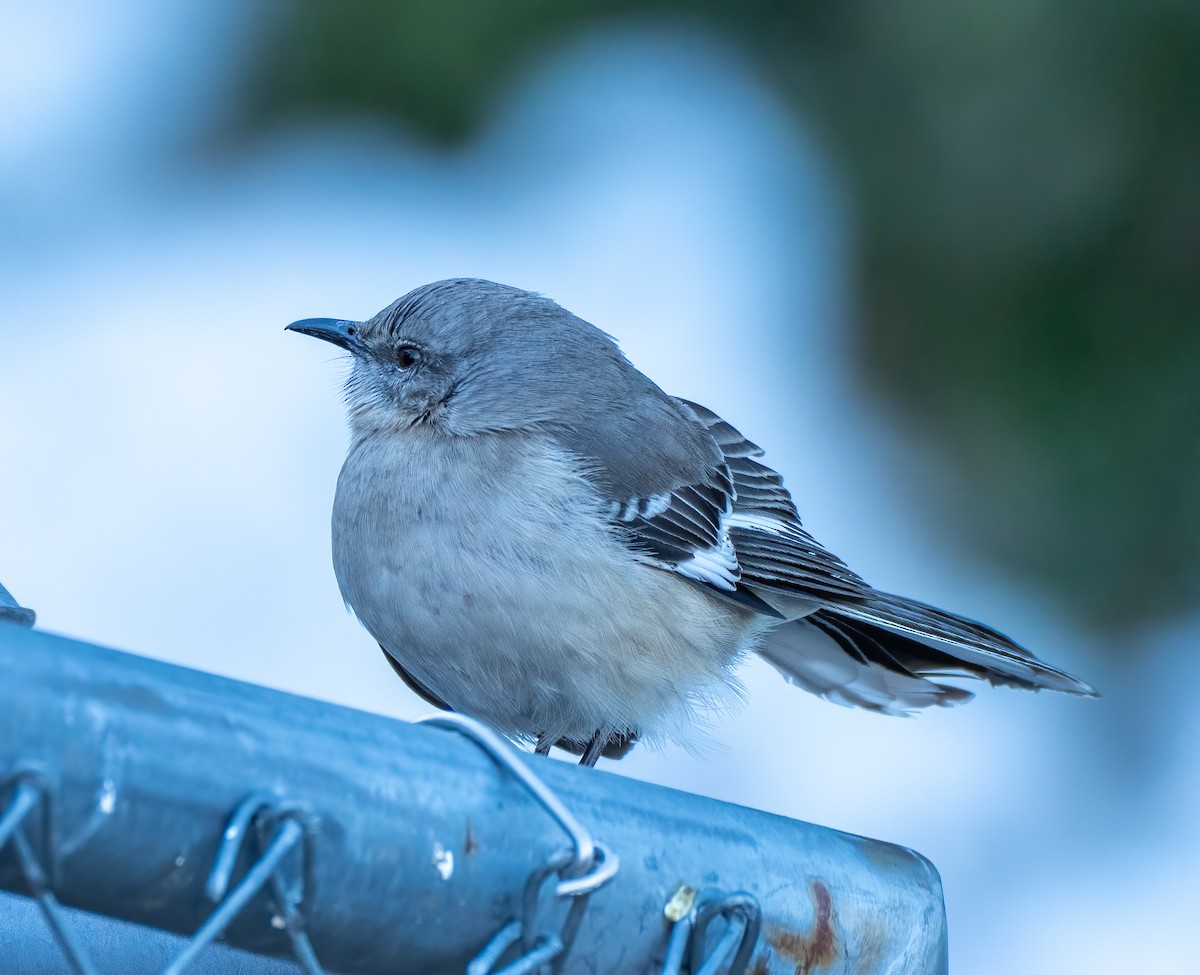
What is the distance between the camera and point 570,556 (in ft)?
9.60

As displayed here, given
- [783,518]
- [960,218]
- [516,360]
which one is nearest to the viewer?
[516,360]

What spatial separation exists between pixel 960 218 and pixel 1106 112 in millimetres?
656

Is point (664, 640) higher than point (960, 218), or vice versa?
point (960, 218)

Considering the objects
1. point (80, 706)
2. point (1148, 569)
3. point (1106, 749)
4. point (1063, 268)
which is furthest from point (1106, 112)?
point (80, 706)

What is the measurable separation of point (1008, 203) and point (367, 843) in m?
4.12

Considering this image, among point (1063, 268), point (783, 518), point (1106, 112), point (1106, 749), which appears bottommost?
point (1106, 749)

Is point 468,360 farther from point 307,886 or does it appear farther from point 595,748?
point 307,886

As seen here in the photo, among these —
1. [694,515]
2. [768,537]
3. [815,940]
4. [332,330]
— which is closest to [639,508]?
[694,515]

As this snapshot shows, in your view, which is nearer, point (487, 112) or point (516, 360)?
point (516, 360)

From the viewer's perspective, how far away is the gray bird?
2.87 m

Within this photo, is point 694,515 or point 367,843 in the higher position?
point 694,515

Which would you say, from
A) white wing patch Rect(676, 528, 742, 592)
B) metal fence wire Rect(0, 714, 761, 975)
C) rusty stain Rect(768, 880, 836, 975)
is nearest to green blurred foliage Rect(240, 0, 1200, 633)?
white wing patch Rect(676, 528, 742, 592)

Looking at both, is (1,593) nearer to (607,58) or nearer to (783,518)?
(783,518)

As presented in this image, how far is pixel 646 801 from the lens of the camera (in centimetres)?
134
